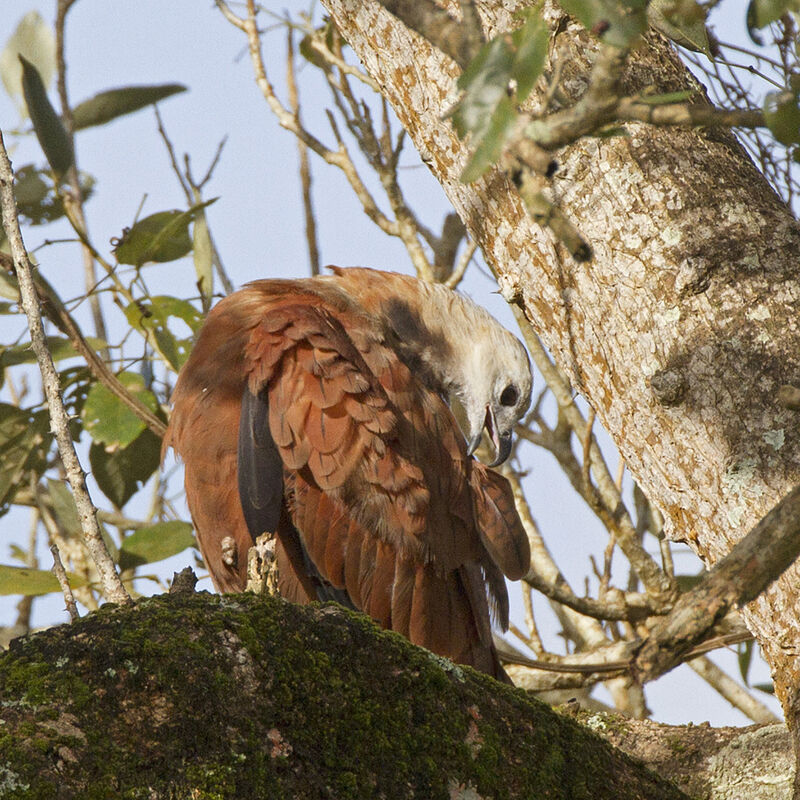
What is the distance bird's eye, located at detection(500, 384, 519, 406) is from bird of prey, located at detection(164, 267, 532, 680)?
0.56 metres

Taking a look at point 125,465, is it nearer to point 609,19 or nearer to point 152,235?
point 152,235

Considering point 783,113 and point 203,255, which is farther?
point 203,255

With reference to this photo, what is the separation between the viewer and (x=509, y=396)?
4016 mm

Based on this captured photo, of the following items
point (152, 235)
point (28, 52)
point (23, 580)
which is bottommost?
point (23, 580)

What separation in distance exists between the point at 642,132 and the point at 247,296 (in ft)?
5.15

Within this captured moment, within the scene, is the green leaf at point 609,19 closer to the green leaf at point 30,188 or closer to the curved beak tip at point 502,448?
the curved beak tip at point 502,448

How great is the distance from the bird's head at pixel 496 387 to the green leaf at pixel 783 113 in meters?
2.84

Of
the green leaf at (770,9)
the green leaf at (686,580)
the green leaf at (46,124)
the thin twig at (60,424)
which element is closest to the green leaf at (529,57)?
the green leaf at (770,9)

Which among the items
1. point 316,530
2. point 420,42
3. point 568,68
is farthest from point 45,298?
point 568,68

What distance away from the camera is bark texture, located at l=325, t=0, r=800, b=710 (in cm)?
217

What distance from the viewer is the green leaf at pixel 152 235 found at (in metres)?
3.83

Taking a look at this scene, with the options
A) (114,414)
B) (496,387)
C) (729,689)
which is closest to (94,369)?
(114,414)

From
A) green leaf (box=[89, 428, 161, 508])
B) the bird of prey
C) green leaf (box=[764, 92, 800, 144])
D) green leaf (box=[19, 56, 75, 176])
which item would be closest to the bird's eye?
the bird of prey

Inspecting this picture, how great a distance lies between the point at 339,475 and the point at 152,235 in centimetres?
148
